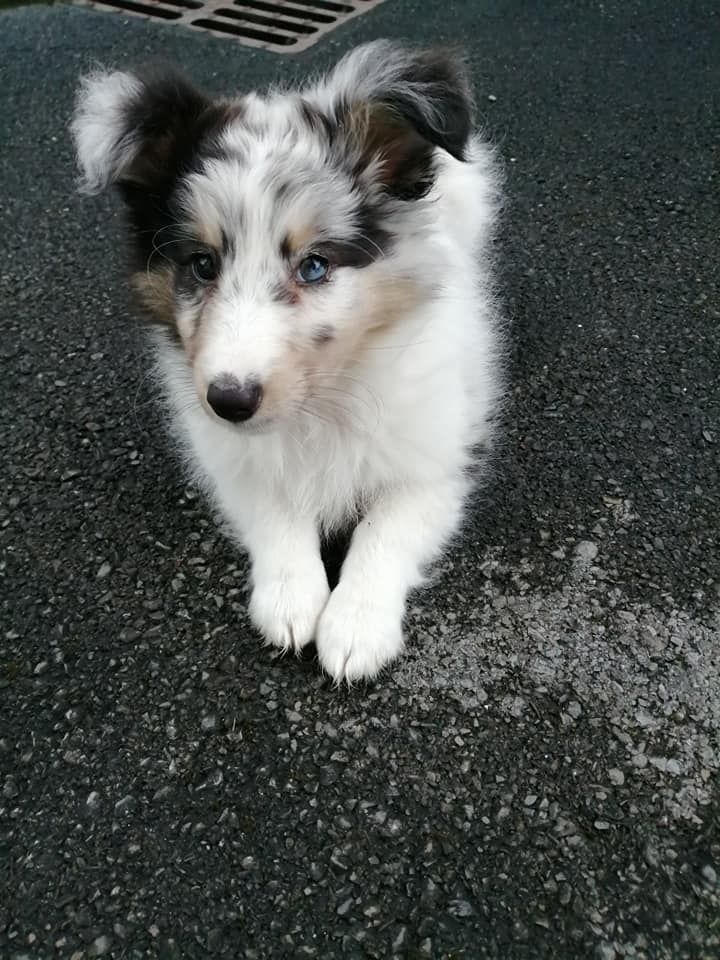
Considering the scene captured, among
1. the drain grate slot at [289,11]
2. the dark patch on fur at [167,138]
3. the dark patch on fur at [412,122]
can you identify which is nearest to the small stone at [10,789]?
the dark patch on fur at [167,138]

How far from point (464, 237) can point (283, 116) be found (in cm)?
120

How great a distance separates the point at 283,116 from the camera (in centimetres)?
216

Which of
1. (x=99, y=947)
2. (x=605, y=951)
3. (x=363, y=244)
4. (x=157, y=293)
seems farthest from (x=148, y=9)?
(x=605, y=951)

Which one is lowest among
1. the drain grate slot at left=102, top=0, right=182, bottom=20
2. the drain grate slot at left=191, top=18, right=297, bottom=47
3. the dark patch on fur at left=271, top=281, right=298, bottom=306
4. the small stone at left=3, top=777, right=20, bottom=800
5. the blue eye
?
the small stone at left=3, top=777, right=20, bottom=800

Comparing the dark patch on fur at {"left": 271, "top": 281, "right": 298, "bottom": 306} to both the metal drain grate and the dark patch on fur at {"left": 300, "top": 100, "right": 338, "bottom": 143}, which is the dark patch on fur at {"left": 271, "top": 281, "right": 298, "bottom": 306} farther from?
the metal drain grate

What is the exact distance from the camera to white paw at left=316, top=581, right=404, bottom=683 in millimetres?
A: 2174

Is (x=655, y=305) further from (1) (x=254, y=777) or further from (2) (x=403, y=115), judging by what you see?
(1) (x=254, y=777)

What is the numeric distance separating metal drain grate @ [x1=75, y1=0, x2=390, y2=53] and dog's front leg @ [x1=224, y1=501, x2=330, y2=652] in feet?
13.0

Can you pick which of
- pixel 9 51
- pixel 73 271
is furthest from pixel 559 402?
pixel 9 51

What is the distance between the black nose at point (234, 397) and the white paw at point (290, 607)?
61 centimetres

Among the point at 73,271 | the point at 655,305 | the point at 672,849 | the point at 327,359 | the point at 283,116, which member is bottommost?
the point at 73,271

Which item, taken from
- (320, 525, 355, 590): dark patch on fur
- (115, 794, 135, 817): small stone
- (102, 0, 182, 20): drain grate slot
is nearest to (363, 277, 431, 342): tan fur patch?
(320, 525, 355, 590): dark patch on fur

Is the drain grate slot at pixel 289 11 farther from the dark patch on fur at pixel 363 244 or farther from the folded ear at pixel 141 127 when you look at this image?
the dark patch on fur at pixel 363 244

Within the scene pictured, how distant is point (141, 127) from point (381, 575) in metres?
1.33
